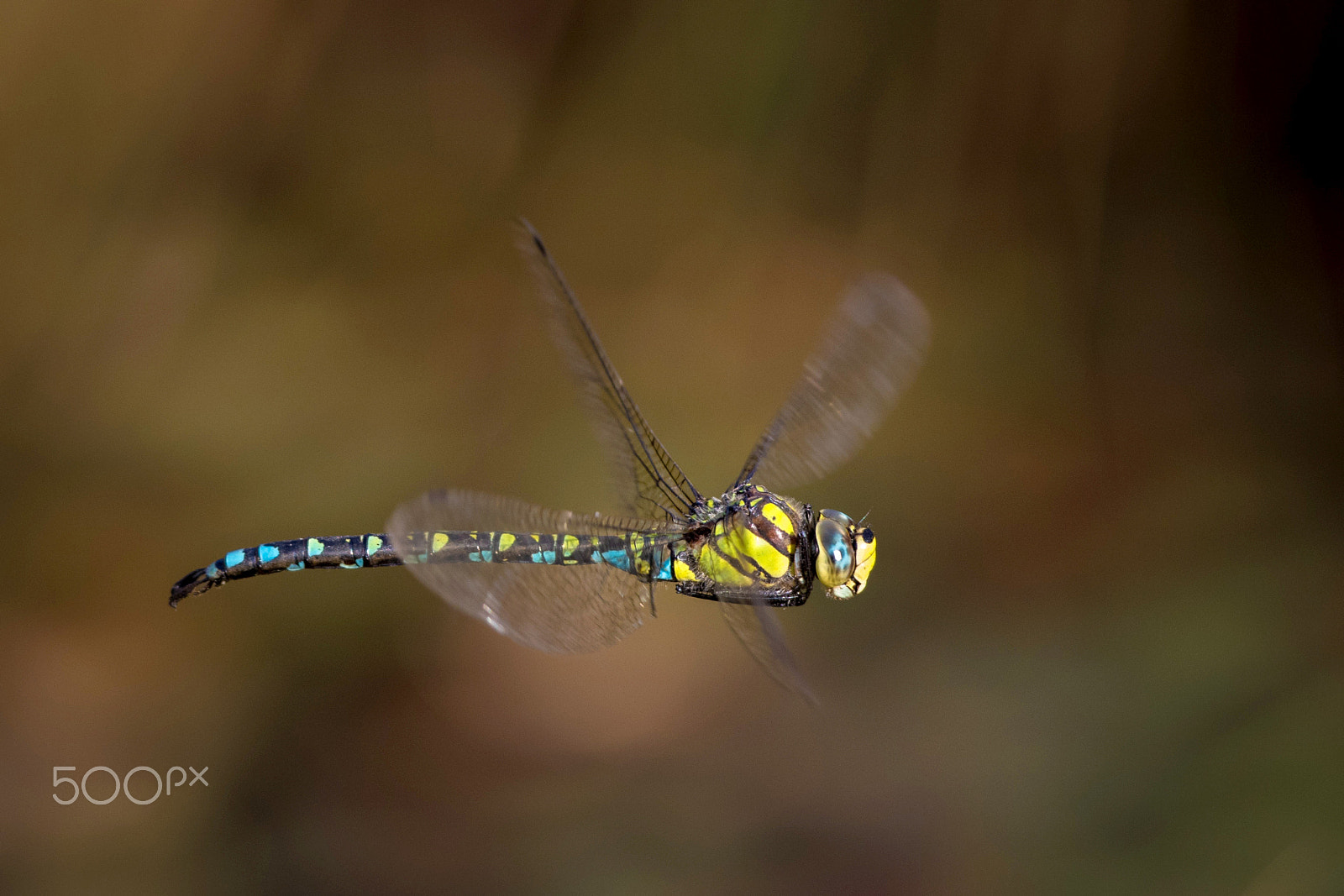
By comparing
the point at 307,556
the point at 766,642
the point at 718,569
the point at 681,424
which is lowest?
the point at 766,642

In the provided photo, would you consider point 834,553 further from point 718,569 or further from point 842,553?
point 718,569

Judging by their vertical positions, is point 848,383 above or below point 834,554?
above

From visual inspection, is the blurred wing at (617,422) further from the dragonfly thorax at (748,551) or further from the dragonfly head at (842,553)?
the dragonfly head at (842,553)

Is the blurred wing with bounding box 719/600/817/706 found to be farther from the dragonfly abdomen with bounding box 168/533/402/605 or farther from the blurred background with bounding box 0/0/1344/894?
the blurred background with bounding box 0/0/1344/894

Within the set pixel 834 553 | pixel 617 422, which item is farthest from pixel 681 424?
pixel 834 553

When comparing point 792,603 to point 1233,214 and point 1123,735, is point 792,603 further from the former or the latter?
point 1233,214

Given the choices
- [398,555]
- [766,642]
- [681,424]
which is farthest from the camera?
[681,424]
